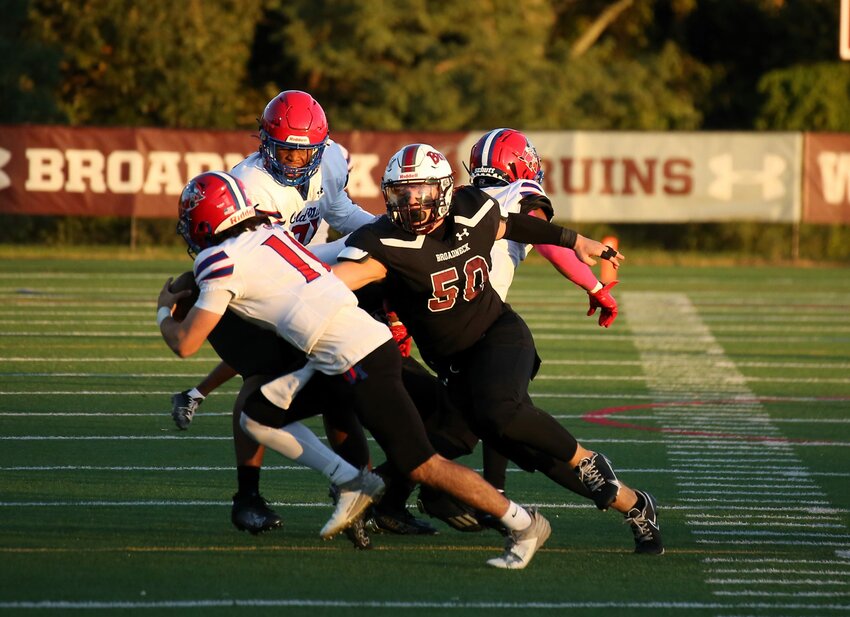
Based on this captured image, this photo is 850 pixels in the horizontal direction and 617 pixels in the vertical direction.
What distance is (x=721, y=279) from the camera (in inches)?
727

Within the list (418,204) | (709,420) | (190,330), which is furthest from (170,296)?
(709,420)

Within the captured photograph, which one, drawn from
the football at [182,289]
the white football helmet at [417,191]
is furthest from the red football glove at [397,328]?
the football at [182,289]

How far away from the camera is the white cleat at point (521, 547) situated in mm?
5449

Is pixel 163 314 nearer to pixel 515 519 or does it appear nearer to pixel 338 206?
pixel 515 519

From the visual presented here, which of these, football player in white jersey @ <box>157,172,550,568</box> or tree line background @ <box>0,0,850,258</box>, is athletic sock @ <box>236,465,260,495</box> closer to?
football player in white jersey @ <box>157,172,550,568</box>

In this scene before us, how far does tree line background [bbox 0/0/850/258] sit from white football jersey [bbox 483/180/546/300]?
14.9m

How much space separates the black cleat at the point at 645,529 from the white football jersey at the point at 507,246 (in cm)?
120

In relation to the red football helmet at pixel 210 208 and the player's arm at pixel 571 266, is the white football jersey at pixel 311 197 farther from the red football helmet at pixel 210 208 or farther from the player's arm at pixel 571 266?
the red football helmet at pixel 210 208

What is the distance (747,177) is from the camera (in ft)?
64.2

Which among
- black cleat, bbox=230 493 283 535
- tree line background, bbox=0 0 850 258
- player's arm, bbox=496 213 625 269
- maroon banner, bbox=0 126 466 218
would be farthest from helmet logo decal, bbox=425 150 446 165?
tree line background, bbox=0 0 850 258

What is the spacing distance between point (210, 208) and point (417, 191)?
31.2 inches

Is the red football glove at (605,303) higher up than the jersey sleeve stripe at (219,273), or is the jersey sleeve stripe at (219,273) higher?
the jersey sleeve stripe at (219,273)

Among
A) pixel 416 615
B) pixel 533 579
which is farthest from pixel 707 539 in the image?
pixel 416 615

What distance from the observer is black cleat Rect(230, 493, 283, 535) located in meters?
5.84
